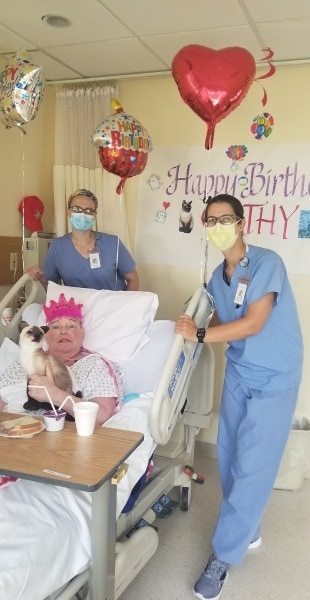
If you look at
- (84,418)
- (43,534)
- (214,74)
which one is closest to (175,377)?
(84,418)

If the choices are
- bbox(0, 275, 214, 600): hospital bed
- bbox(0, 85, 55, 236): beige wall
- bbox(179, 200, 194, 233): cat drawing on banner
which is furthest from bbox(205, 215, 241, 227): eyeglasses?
bbox(0, 85, 55, 236): beige wall

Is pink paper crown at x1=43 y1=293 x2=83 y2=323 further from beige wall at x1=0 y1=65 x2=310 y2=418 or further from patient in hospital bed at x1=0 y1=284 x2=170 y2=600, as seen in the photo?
beige wall at x1=0 y1=65 x2=310 y2=418

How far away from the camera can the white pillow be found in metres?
2.22

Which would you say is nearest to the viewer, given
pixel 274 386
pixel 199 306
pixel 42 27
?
pixel 274 386

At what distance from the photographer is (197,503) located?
2.61 m

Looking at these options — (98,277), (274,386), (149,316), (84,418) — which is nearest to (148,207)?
(98,277)

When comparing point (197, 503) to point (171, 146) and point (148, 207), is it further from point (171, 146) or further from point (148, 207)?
point (171, 146)

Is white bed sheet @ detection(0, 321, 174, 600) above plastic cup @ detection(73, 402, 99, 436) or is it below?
below

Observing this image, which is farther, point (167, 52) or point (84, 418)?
point (167, 52)

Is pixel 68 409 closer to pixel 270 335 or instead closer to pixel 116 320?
pixel 116 320

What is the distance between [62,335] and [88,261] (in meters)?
0.71

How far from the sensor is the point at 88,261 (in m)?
2.63

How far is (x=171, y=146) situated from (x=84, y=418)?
7.08ft

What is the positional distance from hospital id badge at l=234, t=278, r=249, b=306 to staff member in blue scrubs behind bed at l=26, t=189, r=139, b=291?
867mm
